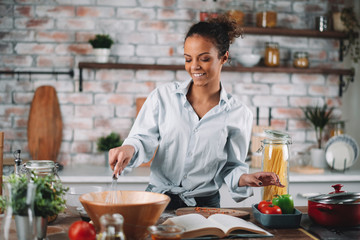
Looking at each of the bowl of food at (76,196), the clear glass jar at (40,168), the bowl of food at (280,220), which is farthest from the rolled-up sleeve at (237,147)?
the clear glass jar at (40,168)

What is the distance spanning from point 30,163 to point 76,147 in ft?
6.17

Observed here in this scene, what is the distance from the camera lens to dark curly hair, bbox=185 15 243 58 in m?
2.00

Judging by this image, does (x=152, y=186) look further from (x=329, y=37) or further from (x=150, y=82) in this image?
(x=329, y=37)

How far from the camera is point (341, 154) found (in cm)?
325

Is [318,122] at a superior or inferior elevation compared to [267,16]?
inferior

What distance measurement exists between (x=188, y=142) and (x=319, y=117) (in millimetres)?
1774

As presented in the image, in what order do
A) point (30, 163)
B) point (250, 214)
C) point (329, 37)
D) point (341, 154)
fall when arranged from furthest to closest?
point (329, 37) < point (341, 154) < point (250, 214) < point (30, 163)

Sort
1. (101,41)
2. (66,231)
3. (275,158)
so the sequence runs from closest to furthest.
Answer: (66,231) < (275,158) < (101,41)

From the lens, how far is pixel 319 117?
11.3ft

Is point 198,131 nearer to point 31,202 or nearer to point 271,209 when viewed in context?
point 271,209

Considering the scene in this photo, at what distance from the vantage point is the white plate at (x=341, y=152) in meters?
3.24

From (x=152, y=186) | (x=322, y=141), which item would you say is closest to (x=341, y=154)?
(x=322, y=141)

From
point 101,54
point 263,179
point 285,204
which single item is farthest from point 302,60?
point 285,204

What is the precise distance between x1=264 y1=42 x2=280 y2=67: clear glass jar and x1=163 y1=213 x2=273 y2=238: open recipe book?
2.12 meters
